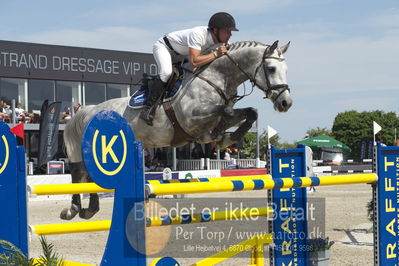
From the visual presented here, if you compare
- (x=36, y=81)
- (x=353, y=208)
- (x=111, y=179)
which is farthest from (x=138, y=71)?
(x=111, y=179)

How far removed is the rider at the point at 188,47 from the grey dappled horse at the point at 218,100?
0.09 m

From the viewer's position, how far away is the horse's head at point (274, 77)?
4.68m

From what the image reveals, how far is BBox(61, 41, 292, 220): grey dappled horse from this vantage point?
4793mm

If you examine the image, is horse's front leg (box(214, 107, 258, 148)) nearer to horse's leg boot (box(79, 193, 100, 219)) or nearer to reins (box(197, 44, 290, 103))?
reins (box(197, 44, 290, 103))

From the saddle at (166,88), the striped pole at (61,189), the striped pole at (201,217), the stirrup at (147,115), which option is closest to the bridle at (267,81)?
the saddle at (166,88)

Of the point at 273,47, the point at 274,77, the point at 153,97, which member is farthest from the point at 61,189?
the point at 273,47

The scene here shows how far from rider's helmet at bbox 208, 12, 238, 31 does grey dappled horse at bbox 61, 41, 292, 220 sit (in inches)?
11.1

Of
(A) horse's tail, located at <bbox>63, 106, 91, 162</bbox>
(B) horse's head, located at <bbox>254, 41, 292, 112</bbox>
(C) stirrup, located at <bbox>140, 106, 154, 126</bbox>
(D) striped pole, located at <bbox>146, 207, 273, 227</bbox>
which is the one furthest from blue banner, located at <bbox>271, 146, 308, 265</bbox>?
(A) horse's tail, located at <bbox>63, 106, 91, 162</bbox>

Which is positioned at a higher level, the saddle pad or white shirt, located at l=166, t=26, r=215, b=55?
white shirt, located at l=166, t=26, r=215, b=55

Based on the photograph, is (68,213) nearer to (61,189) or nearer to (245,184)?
(61,189)

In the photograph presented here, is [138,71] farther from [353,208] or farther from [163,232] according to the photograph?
[163,232]

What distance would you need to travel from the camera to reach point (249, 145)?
45344 mm

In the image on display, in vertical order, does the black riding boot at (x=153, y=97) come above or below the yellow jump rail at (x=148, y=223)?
above

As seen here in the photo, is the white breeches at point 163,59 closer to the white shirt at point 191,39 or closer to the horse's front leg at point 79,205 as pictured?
the white shirt at point 191,39
